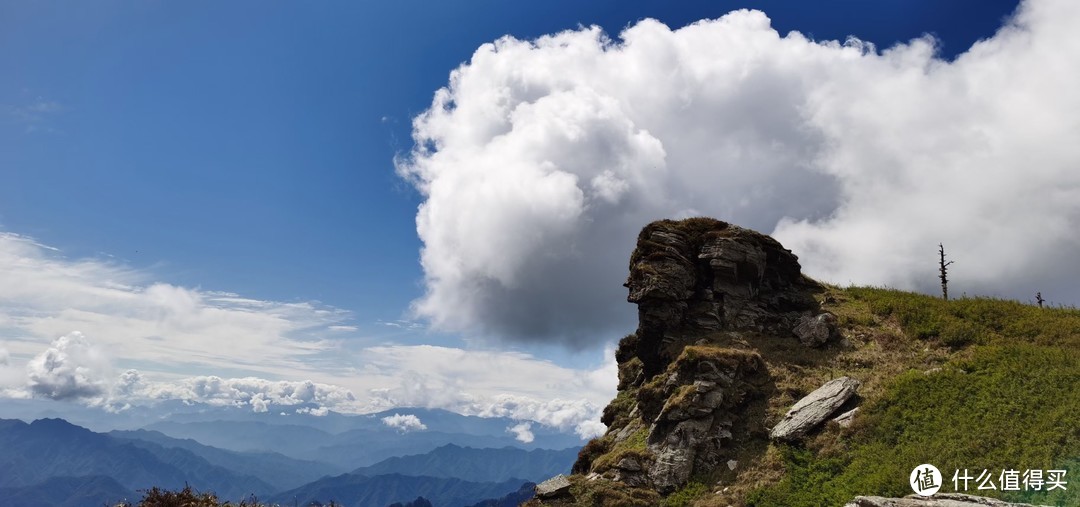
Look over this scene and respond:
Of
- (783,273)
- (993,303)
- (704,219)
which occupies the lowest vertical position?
(993,303)

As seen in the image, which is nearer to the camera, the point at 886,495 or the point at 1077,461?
the point at 1077,461

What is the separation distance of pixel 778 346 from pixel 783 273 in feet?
28.4

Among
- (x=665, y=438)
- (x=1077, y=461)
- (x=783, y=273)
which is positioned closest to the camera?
(x=1077, y=461)

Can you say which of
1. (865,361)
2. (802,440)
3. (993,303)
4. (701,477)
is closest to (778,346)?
(865,361)

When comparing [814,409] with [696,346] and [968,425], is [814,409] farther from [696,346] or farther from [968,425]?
[696,346]

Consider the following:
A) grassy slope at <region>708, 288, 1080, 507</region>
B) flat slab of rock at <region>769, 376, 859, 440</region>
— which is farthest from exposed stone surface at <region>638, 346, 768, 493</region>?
flat slab of rock at <region>769, 376, 859, 440</region>

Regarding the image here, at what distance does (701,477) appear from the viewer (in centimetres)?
3038

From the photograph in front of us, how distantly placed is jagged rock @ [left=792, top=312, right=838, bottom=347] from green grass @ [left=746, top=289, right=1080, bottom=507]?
647 centimetres

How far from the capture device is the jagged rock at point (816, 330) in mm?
38719

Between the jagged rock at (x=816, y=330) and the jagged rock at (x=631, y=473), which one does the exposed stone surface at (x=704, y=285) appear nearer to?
the jagged rock at (x=816, y=330)

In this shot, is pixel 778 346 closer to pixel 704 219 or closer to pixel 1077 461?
pixel 704 219

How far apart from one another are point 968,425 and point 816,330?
13.4m

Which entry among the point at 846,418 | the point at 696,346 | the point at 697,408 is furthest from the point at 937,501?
the point at 696,346

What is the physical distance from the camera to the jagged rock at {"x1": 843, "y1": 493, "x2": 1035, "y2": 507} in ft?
62.5
